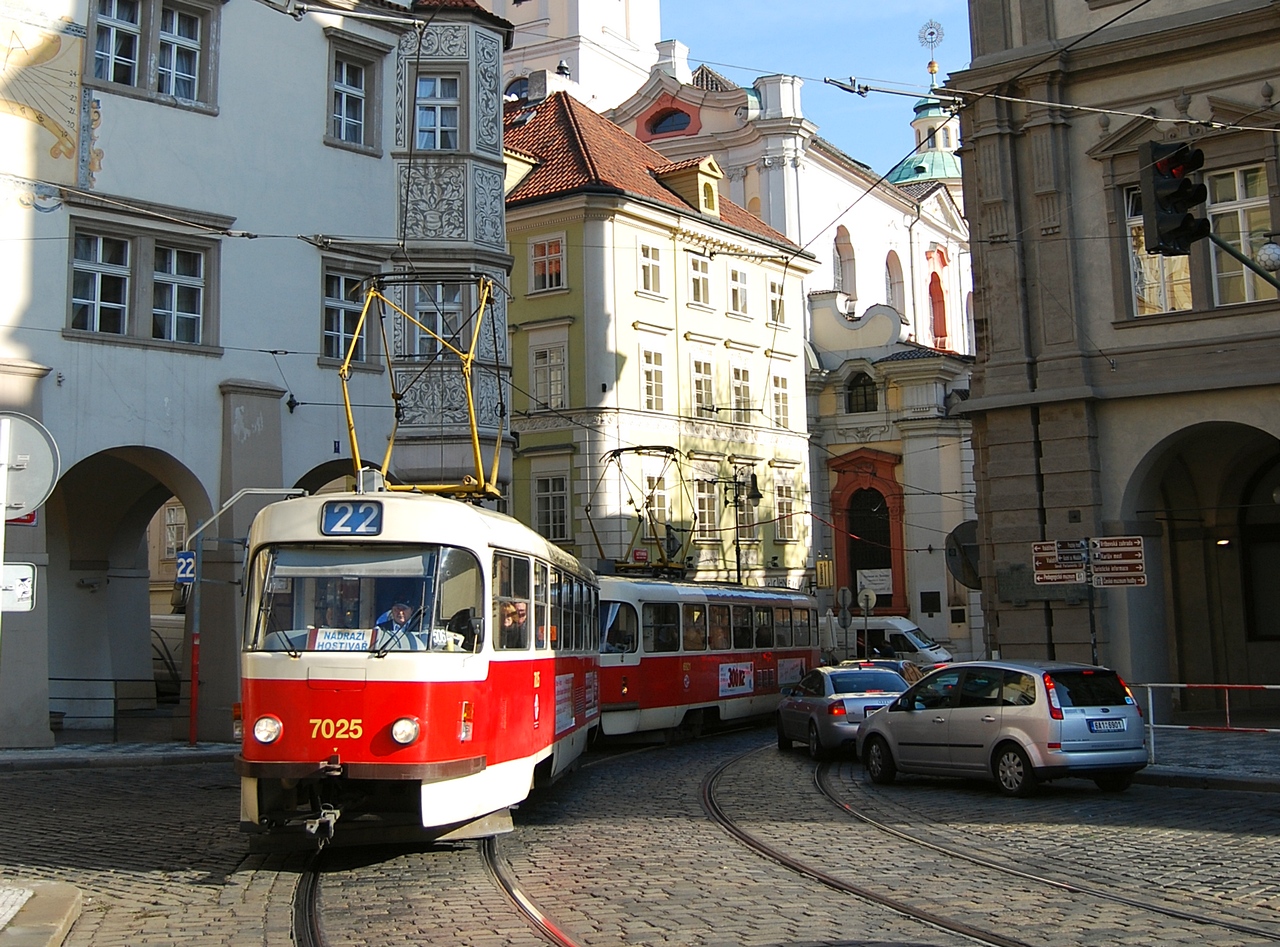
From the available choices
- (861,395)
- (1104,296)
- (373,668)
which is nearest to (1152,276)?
(1104,296)

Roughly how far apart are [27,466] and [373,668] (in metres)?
2.79

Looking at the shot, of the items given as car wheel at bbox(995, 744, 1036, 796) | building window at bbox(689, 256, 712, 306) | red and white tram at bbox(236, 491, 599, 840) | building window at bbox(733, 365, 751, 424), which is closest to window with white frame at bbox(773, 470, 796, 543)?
building window at bbox(733, 365, 751, 424)

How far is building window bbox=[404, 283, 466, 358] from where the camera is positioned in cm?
2570

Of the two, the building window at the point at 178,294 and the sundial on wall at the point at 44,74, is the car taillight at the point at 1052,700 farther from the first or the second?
the sundial on wall at the point at 44,74

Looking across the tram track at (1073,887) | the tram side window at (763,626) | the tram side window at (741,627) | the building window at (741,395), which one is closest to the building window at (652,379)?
the building window at (741,395)

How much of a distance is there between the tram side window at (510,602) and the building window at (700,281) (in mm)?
32242

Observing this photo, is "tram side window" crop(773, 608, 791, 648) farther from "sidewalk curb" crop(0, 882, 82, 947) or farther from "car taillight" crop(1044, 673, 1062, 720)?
"sidewalk curb" crop(0, 882, 82, 947)

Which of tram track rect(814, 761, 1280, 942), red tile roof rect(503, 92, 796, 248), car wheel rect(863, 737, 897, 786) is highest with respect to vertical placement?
red tile roof rect(503, 92, 796, 248)

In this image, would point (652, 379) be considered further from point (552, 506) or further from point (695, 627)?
point (695, 627)

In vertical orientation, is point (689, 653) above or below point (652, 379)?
below

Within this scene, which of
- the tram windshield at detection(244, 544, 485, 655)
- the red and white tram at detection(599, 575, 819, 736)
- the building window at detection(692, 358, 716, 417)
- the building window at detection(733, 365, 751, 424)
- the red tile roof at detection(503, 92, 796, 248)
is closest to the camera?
the tram windshield at detection(244, 544, 485, 655)

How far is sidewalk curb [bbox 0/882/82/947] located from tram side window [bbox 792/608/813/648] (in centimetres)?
2280

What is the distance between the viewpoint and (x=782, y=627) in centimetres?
3072

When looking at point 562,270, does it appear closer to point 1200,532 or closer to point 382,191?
point 382,191
